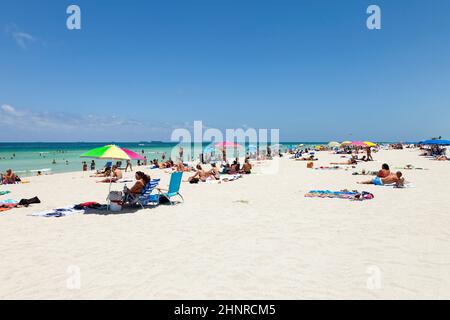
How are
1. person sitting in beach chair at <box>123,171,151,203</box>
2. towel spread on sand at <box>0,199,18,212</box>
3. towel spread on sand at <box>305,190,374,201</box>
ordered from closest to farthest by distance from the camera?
towel spread on sand at <box>0,199,18,212</box>, person sitting in beach chair at <box>123,171,151,203</box>, towel spread on sand at <box>305,190,374,201</box>

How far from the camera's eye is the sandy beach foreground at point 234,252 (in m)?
3.46

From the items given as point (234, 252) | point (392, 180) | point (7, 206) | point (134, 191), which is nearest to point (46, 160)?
point (7, 206)

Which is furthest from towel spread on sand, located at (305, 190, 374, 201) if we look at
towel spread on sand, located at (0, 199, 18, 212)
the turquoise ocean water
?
the turquoise ocean water

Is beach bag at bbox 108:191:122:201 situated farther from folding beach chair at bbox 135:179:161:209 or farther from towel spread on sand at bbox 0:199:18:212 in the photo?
towel spread on sand at bbox 0:199:18:212

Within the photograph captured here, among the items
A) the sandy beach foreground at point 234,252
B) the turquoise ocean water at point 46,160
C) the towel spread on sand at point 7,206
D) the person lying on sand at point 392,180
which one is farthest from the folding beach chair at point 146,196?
the turquoise ocean water at point 46,160

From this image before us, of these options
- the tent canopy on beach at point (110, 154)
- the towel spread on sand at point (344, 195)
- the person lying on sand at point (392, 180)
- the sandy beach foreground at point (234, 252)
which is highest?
the tent canopy on beach at point (110, 154)

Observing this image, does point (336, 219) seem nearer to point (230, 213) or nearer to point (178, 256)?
point (230, 213)

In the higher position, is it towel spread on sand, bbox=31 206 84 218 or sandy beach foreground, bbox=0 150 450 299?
towel spread on sand, bbox=31 206 84 218

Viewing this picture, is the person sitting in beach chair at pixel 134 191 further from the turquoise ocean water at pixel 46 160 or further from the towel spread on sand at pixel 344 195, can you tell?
the turquoise ocean water at pixel 46 160

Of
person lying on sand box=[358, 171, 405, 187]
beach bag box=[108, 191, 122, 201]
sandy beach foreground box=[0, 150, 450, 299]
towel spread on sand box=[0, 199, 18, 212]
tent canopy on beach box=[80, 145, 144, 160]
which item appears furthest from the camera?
person lying on sand box=[358, 171, 405, 187]

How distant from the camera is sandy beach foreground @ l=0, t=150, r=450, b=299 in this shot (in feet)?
11.4

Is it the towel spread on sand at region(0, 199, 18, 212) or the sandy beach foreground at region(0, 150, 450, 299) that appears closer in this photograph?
the sandy beach foreground at region(0, 150, 450, 299)

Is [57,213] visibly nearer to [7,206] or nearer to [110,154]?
[110,154]
